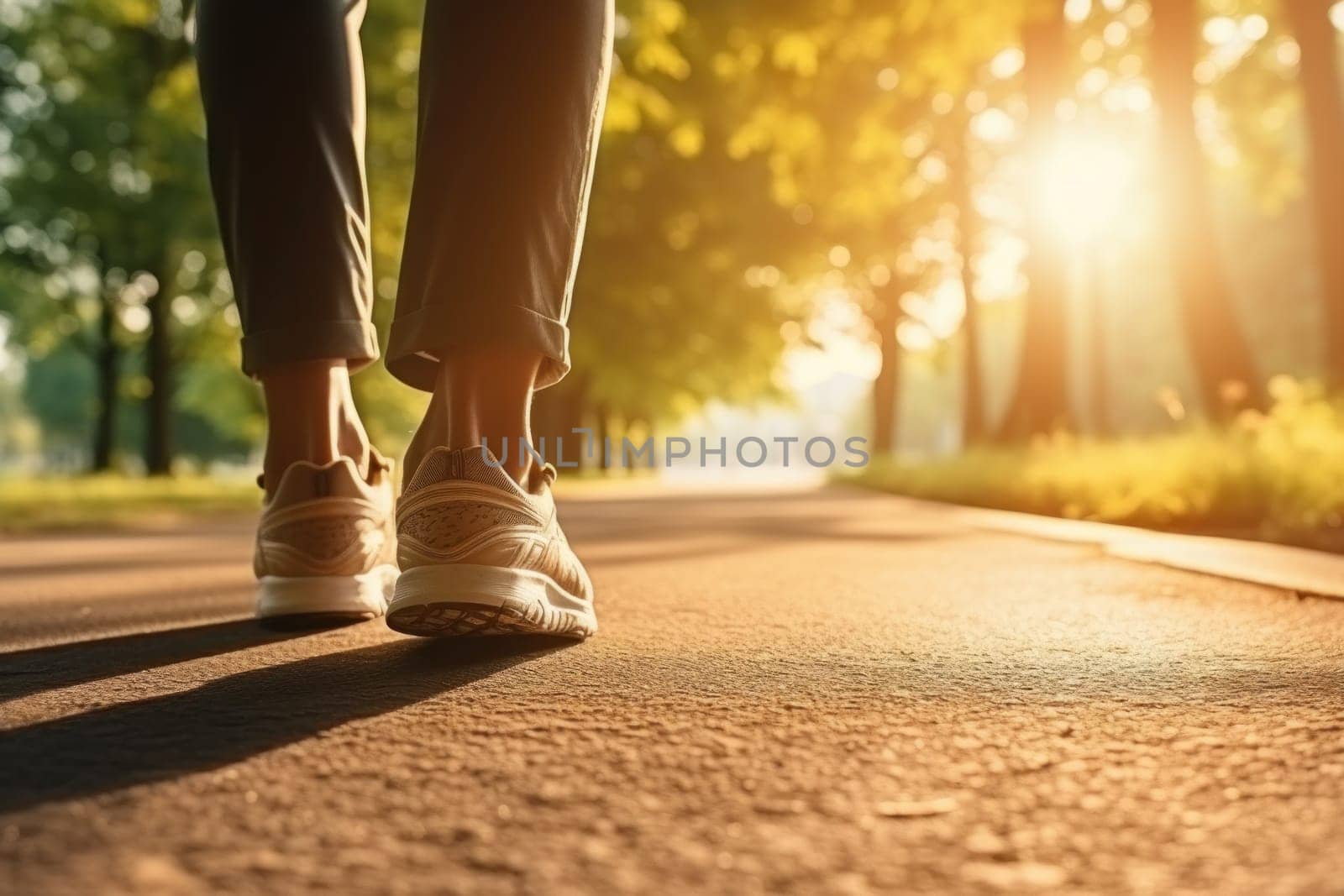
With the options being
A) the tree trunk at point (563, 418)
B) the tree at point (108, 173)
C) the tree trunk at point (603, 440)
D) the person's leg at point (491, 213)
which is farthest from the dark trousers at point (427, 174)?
the tree trunk at point (603, 440)

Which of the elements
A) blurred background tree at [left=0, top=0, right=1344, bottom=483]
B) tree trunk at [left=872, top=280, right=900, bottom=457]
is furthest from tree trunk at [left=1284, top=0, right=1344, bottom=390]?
tree trunk at [left=872, top=280, right=900, bottom=457]

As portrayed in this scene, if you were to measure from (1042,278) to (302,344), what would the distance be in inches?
461

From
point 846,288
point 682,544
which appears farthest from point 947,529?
point 846,288

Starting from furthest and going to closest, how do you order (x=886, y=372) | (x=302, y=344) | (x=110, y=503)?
(x=886, y=372)
(x=110, y=503)
(x=302, y=344)

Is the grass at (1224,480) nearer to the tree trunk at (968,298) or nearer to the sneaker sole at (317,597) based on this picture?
the sneaker sole at (317,597)

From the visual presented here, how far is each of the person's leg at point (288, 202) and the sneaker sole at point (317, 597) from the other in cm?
23

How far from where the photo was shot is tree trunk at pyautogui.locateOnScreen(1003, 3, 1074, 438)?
37.8 feet

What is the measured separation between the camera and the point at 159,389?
22609 mm

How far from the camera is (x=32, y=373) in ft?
235

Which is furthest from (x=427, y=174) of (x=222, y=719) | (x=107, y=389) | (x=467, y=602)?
(x=107, y=389)

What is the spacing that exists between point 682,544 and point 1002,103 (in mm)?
14251

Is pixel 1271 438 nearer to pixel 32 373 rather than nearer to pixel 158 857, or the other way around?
pixel 158 857

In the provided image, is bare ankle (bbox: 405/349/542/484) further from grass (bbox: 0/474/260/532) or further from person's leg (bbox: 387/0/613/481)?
grass (bbox: 0/474/260/532)

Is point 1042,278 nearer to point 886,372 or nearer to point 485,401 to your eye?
point 485,401
